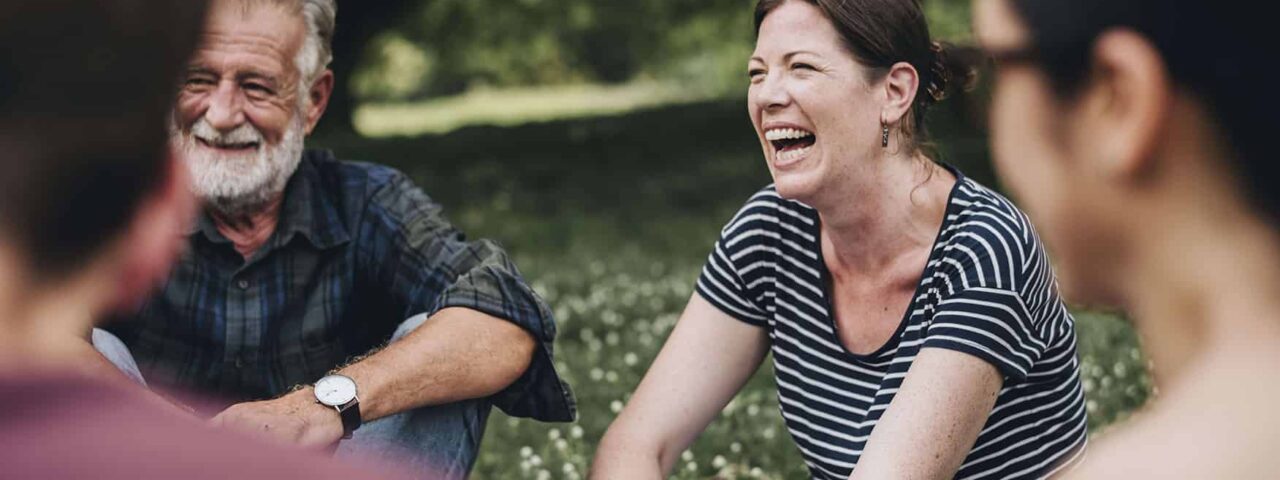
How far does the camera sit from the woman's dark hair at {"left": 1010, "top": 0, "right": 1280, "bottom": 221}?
1680mm

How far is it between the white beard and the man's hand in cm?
72

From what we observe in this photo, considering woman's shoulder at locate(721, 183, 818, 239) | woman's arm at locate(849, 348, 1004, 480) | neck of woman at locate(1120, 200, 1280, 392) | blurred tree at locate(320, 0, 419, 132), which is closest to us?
neck of woman at locate(1120, 200, 1280, 392)

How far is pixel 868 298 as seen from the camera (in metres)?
3.76

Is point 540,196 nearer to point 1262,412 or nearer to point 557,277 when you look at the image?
point 557,277

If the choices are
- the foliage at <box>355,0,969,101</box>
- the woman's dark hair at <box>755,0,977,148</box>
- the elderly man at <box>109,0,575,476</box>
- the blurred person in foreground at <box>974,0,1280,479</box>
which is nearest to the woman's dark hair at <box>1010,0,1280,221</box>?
the blurred person in foreground at <box>974,0,1280,479</box>

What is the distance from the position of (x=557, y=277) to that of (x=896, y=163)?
6707 millimetres

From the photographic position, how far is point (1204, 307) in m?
1.87

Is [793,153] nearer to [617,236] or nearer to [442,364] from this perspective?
[442,364]

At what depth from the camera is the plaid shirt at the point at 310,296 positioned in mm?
4102

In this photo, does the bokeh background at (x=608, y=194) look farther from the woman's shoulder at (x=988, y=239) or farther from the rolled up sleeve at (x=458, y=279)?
the rolled up sleeve at (x=458, y=279)

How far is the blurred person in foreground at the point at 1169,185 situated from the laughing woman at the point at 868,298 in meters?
1.44

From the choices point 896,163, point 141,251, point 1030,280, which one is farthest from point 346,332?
point 141,251

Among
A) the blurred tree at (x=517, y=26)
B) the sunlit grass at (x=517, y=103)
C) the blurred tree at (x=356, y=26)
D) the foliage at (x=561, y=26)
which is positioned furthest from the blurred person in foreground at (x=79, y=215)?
the sunlit grass at (x=517, y=103)

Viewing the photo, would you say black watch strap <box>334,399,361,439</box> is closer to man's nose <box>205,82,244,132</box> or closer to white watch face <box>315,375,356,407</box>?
white watch face <box>315,375,356,407</box>
